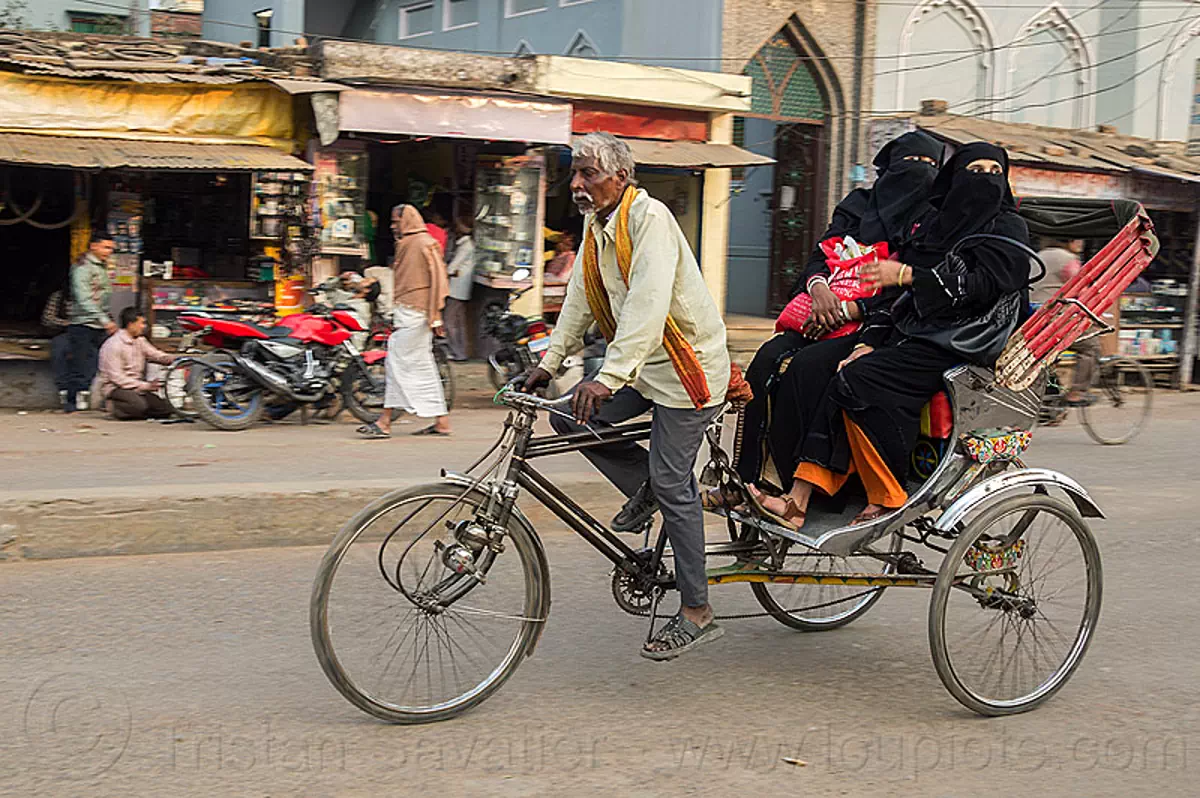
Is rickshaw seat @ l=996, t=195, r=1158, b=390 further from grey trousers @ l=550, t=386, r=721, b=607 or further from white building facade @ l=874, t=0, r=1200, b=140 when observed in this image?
white building facade @ l=874, t=0, r=1200, b=140

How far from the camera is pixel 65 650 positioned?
4547 mm

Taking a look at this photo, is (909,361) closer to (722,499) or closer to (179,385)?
(722,499)

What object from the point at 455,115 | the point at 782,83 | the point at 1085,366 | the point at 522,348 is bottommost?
the point at 522,348

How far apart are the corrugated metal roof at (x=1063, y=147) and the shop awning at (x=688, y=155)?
258cm

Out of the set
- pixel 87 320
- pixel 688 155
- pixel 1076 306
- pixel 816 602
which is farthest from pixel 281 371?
pixel 1076 306

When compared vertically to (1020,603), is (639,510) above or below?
above

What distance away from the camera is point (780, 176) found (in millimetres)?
18953

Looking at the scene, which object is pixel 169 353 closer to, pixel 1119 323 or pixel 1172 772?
pixel 1172 772

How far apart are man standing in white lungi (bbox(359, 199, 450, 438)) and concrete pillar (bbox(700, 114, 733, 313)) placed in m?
6.56

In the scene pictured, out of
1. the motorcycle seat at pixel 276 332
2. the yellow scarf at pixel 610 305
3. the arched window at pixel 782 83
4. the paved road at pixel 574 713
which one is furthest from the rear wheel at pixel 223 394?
the arched window at pixel 782 83

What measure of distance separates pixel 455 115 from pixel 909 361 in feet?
31.2

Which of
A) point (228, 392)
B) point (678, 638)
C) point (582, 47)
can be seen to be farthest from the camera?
point (582, 47)

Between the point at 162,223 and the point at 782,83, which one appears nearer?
the point at 162,223

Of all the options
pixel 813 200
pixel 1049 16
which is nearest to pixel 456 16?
pixel 813 200
